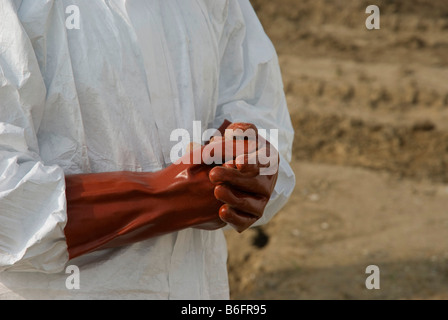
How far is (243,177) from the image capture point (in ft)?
4.97

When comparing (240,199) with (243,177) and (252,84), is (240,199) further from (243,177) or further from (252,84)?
(252,84)

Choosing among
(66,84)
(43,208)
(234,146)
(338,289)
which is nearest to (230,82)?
(234,146)

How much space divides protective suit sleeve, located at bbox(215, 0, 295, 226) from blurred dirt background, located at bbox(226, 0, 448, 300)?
66.9 inches

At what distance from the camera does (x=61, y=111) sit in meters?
1.53

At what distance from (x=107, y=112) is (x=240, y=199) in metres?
0.34

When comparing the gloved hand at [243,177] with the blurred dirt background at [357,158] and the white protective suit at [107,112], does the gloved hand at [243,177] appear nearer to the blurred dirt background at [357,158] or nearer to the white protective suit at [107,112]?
the white protective suit at [107,112]

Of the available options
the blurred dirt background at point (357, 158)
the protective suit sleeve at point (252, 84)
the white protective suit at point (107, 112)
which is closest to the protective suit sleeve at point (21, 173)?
the white protective suit at point (107, 112)

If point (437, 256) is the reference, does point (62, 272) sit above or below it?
above

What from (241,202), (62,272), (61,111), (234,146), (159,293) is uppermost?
(61,111)

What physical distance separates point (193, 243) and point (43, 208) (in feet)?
1.44

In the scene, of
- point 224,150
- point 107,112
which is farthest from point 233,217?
point 107,112

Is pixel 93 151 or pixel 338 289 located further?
pixel 338 289

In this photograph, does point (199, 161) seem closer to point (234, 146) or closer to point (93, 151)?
point (234, 146)

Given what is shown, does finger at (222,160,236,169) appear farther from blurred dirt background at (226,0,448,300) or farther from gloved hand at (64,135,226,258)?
blurred dirt background at (226,0,448,300)
